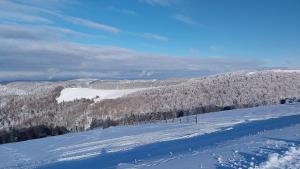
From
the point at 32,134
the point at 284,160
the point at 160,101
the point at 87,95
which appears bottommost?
the point at 32,134

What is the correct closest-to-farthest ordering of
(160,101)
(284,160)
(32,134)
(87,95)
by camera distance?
(284,160), (32,134), (160,101), (87,95)

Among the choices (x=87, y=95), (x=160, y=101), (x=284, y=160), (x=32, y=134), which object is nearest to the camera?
(x=284, y=160)

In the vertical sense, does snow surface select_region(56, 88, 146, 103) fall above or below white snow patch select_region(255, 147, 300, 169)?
above

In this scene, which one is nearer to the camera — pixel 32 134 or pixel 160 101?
pixel 32 134

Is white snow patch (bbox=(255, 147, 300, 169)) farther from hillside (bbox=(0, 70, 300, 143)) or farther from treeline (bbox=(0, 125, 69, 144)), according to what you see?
hillside (bbox=(0, 70, 300, 143))

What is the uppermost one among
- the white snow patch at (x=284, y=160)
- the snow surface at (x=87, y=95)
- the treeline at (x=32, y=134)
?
the snow surface at (x=87, y=95)

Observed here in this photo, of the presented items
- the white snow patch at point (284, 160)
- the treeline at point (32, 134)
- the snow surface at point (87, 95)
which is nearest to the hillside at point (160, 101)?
the snow surface at point (87, 95)

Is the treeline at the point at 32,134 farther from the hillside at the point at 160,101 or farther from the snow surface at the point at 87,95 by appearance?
the snow surface at the point at 87,95

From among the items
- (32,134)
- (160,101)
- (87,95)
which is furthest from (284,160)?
(87,95)

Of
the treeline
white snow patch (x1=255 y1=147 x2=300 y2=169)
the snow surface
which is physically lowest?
the treeline

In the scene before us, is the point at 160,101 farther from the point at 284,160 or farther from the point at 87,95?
the point at 284,160

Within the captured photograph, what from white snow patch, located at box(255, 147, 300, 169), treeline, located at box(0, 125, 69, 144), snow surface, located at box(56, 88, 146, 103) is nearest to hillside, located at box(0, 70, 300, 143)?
snow surface, located at box(56, 88, 146, 103)

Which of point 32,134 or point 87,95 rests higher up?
point 87,95

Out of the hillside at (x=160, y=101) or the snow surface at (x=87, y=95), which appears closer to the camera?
the hillside at (x=160, y=101)
